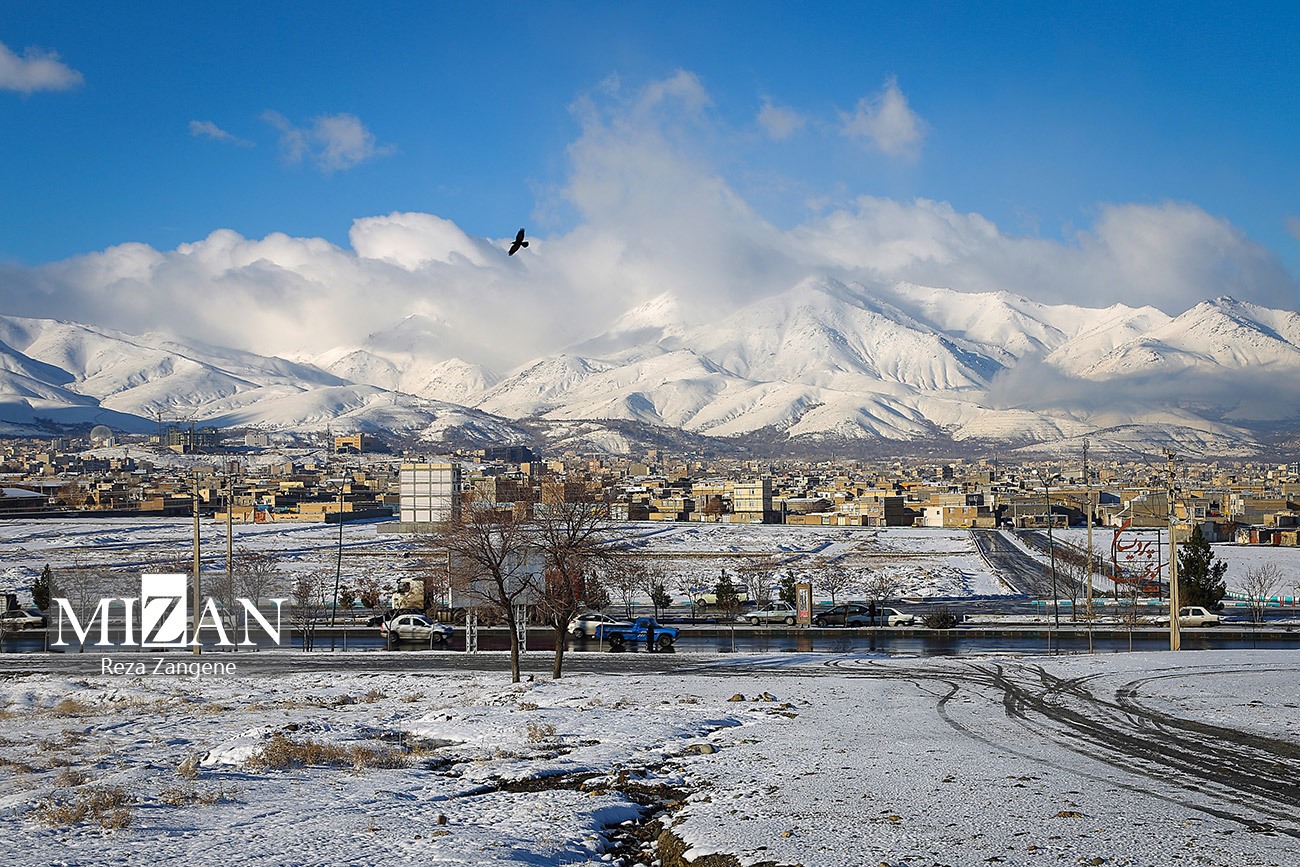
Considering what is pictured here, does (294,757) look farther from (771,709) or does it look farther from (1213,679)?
(1213,679)

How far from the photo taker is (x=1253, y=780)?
14586mm

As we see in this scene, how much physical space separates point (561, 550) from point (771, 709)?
9356mm

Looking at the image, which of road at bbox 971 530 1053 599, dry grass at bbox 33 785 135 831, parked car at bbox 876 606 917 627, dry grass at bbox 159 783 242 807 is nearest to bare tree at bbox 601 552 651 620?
parked car at bbox 876 606 917 627

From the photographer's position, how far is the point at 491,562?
1120 inches

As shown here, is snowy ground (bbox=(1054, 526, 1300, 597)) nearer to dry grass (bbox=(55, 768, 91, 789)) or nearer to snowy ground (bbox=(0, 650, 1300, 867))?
snowy ground (bbox=(0, 650, 1300, 867))

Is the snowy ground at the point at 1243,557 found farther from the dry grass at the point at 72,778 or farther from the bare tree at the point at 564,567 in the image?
the dry grass at the point at 72,778

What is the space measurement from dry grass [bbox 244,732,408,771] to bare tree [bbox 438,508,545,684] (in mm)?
10678

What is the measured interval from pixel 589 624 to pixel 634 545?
46384mm

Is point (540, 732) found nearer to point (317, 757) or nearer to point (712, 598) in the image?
point (317, 757)

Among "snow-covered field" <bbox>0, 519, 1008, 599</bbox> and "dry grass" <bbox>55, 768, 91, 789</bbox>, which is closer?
"dry grass" <bbox>55, 768, 91, 789</bbox>

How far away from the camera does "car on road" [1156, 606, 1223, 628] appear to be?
4397cm

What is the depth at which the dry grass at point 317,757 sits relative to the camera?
1705 centimetres

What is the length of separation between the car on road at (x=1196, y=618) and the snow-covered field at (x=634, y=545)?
48.9 ft

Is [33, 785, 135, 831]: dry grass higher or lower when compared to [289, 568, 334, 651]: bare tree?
higher
